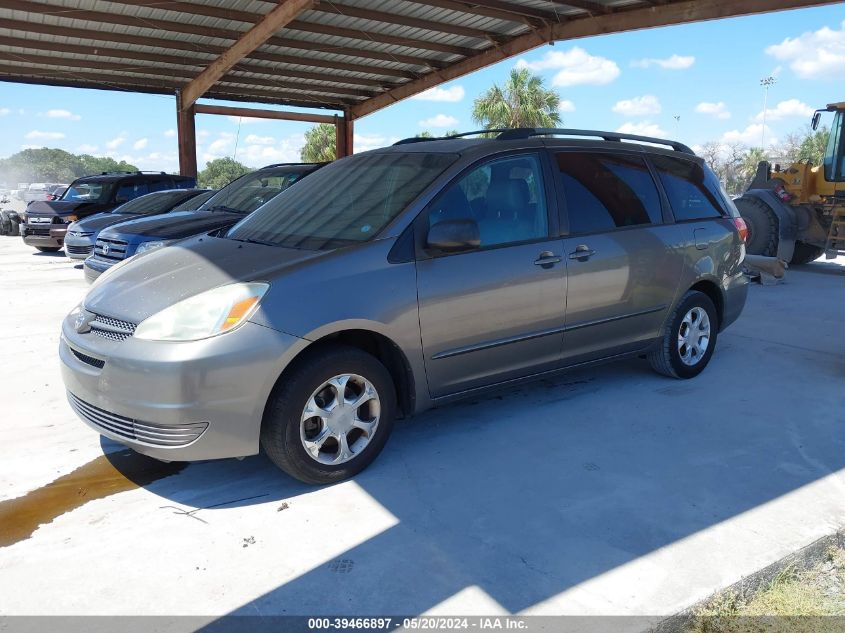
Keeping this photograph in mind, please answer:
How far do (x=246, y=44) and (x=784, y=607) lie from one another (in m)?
14.2

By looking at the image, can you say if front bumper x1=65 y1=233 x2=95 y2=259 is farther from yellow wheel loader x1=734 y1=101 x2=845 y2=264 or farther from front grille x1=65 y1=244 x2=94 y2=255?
yellow wheel loader x1=734 y1=101 x2=845 y2=264

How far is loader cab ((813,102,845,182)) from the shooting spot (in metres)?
11.0

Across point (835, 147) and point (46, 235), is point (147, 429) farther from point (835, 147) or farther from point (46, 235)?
point (46, 235)

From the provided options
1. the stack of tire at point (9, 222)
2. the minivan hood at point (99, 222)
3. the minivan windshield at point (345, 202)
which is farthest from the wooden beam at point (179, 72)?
the minivan windshield at point (345, 202)

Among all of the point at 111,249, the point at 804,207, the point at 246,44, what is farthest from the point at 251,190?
the point at 804,207

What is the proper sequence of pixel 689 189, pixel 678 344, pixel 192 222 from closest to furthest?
pixel 678 344, pixel 689 189, pixel 192 222

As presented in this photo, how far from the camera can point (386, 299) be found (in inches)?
135

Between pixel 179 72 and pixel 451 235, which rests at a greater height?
pixel 179 72

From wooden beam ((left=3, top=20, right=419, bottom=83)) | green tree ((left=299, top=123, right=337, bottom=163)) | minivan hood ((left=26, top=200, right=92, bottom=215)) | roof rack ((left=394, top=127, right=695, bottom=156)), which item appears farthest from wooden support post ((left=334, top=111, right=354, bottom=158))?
green tree ((left=299, top=123, right=337, bottom=163))

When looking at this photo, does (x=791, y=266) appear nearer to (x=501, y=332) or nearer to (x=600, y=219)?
(x=600, y=219)

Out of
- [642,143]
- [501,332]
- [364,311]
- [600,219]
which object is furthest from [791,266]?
[364,311]

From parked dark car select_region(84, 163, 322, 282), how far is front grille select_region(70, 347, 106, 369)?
3.61m

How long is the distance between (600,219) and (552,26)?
1027 centimetres

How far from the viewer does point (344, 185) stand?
13.9ft
